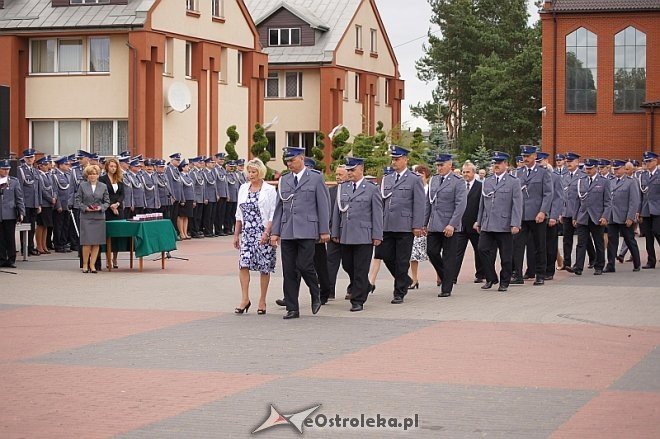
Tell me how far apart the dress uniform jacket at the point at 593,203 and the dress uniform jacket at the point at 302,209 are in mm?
9174

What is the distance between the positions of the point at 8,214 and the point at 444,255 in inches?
372

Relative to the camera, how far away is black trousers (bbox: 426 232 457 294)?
61.1 feet

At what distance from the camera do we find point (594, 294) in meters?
19.0

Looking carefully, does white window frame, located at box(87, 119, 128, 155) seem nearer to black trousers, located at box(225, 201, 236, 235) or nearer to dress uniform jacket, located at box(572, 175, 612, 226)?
black trousers, located at box(225, 201, 236, 235)

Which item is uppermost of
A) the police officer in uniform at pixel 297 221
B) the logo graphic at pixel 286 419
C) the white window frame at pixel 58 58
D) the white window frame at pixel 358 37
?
the white window frame at pixel 358 37

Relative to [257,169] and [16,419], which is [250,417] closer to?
[16,419]

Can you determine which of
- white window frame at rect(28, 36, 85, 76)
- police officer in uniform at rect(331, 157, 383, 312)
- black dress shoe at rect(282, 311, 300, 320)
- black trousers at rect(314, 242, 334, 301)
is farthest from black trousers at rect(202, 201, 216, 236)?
black dress shoe at rect(282, 311, 300, 320)

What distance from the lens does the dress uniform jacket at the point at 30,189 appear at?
1067 inches

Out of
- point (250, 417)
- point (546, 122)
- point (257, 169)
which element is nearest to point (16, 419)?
point (250, 417)

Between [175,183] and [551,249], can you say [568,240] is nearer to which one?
[551,249]

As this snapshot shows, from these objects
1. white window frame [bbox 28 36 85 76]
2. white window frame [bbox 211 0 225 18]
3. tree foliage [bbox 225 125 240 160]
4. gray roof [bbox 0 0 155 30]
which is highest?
white window frame [bbox 211 0 225 18]

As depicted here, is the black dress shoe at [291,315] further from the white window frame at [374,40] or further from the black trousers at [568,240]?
the white window frame at [374,40]

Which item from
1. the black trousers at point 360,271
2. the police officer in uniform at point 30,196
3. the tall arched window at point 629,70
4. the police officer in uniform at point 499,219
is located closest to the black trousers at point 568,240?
the police officer in uniform at point 499,219

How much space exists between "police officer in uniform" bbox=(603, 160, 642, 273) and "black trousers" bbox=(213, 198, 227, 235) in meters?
14.9
